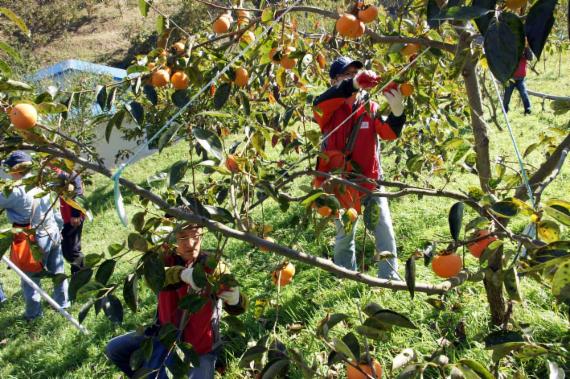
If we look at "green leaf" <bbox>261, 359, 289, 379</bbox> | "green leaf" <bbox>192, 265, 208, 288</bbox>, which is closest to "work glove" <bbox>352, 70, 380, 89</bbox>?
"green leaf" <bbox>192, 265, 208, 288</bbox>

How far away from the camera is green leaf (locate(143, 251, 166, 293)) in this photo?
3.42 feet

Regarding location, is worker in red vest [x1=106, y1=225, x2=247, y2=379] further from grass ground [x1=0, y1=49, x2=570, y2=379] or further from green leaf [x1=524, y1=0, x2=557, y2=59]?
green leaf [x1=524, y1=0, x2=557, y2=59]

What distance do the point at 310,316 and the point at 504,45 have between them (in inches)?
82.3

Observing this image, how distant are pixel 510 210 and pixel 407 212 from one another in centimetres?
269

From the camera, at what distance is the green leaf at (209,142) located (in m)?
1.03

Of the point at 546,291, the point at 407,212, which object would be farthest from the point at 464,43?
the point at 407,212

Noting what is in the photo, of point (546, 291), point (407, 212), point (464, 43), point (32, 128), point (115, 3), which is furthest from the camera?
point (115, 3)

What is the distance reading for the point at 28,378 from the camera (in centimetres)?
285

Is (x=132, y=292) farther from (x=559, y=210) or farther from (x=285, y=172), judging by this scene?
(x=559, y=210)

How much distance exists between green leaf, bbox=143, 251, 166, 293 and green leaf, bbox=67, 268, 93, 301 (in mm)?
142

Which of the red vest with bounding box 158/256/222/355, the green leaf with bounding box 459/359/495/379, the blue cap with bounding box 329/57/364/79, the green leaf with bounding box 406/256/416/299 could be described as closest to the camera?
the green leaf with bounding box 459/359/495/379

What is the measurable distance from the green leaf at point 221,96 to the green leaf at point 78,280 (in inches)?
20.9

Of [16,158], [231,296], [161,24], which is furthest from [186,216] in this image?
[16,158]

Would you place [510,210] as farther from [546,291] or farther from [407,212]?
[407,212]
